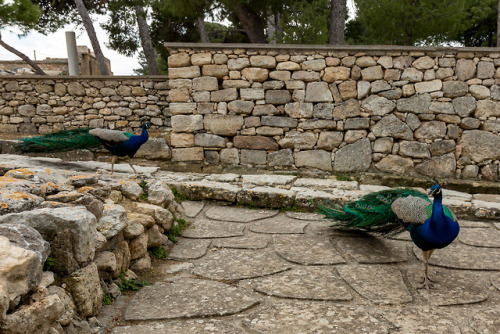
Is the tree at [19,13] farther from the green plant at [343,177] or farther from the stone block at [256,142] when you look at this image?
the green plant at [343,177]

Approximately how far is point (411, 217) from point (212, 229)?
1833 mm

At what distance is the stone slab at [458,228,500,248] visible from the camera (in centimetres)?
352

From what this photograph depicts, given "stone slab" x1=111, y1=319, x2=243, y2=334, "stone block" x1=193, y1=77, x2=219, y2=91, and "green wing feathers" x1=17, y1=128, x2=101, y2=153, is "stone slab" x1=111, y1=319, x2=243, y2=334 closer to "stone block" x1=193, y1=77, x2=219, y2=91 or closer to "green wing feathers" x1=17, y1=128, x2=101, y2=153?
"green wing feathers" x1=17, y1=128, x2=101, y2=153

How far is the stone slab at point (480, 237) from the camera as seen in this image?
3.52 meters

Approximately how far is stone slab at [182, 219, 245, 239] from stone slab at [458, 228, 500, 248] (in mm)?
2037

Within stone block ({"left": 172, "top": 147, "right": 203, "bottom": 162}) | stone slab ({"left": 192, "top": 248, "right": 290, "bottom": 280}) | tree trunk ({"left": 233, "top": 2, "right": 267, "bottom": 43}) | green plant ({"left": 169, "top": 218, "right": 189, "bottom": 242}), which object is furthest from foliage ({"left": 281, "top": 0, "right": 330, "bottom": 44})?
stone slab ({"left": 192, "top": 248, "right": 290, "bottom": 280})

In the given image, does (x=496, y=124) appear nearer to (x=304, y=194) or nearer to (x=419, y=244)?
(x=304, y=194)

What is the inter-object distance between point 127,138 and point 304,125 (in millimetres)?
2536

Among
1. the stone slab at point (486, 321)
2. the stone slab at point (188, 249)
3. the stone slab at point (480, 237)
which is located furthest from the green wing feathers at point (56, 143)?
the stone slab at point (486, 321)

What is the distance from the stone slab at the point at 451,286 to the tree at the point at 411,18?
19.9 ft

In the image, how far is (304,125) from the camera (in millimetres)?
5863

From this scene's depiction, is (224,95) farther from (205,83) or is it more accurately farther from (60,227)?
(60,227)

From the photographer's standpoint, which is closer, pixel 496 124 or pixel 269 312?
pixel 269 312

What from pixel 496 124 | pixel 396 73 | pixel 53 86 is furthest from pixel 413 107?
pixel 53 86
